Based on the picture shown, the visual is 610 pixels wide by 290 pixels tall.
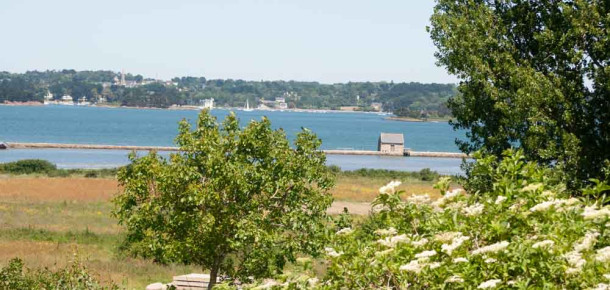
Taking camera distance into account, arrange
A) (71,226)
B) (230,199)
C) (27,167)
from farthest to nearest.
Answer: (27,167)
(71,226)
(230,199)

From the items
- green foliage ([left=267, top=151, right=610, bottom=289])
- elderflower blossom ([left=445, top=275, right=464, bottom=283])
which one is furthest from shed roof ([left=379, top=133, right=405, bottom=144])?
elderflower blossom ([left=445, top=275, right=464, bottom=283])

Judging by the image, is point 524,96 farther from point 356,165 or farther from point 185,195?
point 356,165

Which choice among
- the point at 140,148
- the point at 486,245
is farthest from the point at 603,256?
the point at 140,148

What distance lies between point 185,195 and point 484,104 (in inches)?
367

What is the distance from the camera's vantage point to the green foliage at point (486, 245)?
25.3 ft

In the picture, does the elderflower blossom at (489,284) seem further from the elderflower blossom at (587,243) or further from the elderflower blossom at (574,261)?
the elderflower blossom at (587,243)

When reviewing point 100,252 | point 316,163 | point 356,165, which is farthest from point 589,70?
point 356,165

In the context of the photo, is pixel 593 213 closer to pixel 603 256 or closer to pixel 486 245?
pixel 603 256

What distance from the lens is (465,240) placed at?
8664 millimetres

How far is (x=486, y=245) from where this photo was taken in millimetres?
8953

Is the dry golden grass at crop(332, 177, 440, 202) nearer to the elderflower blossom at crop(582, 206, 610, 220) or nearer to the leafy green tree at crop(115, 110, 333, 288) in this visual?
the leafy green tree at crop(115, 110, 333, 288)

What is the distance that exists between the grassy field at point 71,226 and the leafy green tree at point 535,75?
1051 cm

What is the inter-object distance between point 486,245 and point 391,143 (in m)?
154

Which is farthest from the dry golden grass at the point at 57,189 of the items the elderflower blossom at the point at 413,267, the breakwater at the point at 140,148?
the breakwater at the point at 140,148
